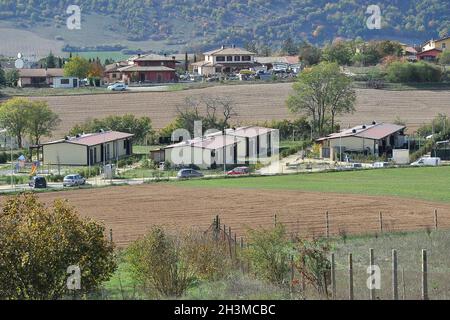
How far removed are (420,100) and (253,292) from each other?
66.5 meters

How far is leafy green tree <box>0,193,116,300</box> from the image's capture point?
1905 cm

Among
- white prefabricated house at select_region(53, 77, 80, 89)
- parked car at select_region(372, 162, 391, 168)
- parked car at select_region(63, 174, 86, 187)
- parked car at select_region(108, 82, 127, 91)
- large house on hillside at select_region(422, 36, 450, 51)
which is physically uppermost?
large house on hillside at select_region(422, 36, 450, 51)

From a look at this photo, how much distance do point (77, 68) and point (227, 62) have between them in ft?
58.9

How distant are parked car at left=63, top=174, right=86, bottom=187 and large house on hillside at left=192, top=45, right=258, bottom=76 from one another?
64763mm

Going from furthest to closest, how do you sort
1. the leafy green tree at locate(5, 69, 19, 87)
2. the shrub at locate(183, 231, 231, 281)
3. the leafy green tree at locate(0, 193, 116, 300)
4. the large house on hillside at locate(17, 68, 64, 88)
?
the large house on hillside at locate(17, 68, 64, 88) → the leafy green tree at locate(5, 69, 19, 87) → the shrub at locate(183, 231, 231, 281) → the leafy green tree at locate(0, 193, 116, 300)

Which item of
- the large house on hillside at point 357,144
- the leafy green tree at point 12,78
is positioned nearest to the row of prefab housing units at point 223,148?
the large house on hillside at point 357,144

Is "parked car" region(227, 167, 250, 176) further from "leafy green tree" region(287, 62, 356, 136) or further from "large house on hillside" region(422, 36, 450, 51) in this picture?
"large house on hillside" region(422, 36, 450, 51)

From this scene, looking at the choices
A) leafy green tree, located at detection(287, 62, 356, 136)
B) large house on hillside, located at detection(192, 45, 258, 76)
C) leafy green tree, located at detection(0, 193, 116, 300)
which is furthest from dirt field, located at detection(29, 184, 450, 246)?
large house on hillside, located at detection(192, 45, 258, 76)

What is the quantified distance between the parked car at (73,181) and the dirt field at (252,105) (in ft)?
79.6

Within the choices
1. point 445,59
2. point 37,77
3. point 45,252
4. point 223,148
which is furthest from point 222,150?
point 445,59

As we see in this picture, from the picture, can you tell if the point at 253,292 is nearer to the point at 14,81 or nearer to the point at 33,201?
the point at 33,201

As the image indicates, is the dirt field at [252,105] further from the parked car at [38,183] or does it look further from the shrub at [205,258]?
the shrub at [205,258]
